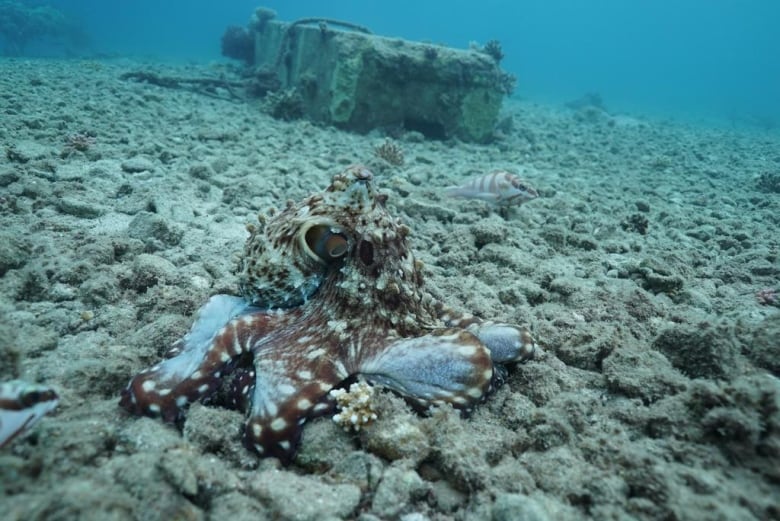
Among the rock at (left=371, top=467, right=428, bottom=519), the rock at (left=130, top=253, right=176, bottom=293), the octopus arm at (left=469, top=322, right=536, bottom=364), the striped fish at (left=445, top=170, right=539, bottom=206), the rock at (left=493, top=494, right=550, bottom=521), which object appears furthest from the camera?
the striped fish at (left=445, top=170, right=539, bottom=206)

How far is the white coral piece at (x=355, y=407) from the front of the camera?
222 centimetres

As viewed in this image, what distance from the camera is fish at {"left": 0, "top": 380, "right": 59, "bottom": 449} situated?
5.39 feet

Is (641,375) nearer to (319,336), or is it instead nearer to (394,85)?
(319,336)

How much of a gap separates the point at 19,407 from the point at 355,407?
1.39 meters

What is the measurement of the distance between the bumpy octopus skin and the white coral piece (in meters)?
0.08

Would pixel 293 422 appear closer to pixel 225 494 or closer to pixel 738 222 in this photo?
pixel 225 494

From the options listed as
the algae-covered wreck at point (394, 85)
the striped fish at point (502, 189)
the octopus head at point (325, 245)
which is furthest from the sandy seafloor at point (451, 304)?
the algae-covered wreck at point (394, 85)

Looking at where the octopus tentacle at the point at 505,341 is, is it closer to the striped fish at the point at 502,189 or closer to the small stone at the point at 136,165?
the striped fish at the point at 502,189

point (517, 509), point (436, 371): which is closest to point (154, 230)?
point (436, 371)

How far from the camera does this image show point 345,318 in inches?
96.4

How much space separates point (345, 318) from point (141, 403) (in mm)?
1108

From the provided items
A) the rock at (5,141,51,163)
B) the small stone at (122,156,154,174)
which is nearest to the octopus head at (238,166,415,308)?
the small stone at (122,156,154,174)

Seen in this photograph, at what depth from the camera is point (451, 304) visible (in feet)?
12.6

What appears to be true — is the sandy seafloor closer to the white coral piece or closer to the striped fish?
the white coral piece
